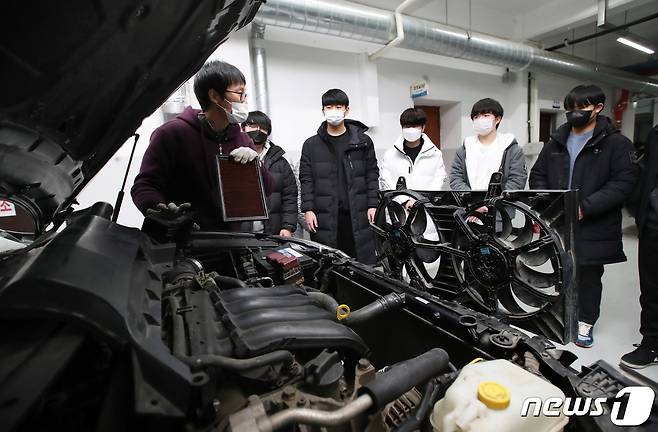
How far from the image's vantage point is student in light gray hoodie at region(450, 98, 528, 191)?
7.80 feet

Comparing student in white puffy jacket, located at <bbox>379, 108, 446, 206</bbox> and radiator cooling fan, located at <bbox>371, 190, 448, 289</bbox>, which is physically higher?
student in white puffy jacket, located at <bbox>379, 108, 446, 206</bbox>

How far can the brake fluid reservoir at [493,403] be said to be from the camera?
513mm

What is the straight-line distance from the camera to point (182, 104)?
9.74 feet

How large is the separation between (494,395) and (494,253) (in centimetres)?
88

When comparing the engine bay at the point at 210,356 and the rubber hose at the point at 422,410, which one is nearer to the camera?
the engine bay at the point at 210,356

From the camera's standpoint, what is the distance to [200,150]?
1.58 m

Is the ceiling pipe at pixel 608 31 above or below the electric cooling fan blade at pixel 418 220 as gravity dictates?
above

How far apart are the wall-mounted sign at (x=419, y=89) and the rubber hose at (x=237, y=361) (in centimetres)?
479

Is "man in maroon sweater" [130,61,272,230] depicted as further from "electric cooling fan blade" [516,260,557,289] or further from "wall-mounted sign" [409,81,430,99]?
"wall-mounted sign" [409,81,430,99]

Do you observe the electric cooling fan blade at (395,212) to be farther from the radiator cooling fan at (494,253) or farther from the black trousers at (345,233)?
the black trousers at (345,233)

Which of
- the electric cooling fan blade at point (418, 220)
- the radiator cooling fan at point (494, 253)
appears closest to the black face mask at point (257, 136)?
the radiator cooling fan at point (494, 253)

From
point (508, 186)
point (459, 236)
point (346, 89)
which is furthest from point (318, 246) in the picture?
point (346, 89)

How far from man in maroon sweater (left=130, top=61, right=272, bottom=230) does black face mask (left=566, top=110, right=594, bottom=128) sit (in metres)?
2.09

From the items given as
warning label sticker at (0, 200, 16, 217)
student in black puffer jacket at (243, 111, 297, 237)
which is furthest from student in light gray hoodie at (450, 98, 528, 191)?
warning label sticker at (0, 200, 16, 217)
